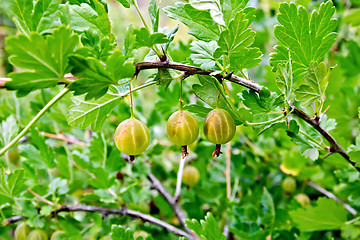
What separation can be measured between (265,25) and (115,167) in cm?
109

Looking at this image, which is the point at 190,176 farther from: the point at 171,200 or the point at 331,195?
the point at 331,195

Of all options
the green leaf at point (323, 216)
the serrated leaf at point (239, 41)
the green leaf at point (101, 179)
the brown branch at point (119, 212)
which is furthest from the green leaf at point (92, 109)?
the green leaf at point (323, 216)

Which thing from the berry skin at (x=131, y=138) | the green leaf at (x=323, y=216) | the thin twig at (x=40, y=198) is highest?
the berry skin at (x=131, y=138)

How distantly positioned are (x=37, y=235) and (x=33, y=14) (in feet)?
2.05

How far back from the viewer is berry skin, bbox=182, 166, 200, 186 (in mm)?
1199

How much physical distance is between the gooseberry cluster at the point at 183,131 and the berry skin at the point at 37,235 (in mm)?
493

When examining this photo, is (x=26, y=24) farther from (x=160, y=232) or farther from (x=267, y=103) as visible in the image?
(x=160, y=232)

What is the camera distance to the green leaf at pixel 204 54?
543mm

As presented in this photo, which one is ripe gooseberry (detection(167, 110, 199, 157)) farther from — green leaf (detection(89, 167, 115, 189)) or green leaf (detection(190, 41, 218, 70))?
green leaf (detection(89, 167, 115, 189))

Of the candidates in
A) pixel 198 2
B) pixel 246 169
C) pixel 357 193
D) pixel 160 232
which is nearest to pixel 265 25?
pixel 246 169

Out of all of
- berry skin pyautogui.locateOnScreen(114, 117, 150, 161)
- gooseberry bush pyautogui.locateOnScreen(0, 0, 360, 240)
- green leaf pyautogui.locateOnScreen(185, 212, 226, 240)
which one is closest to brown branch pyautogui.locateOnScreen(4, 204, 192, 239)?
gooseberry bush pyautogui.locateOnScreen(0, 0, 360, 240)

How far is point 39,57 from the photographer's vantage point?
0.45 m

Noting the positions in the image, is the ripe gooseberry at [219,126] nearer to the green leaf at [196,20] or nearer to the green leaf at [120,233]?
the green leaf at [196,20]

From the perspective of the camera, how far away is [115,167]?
100 cm
